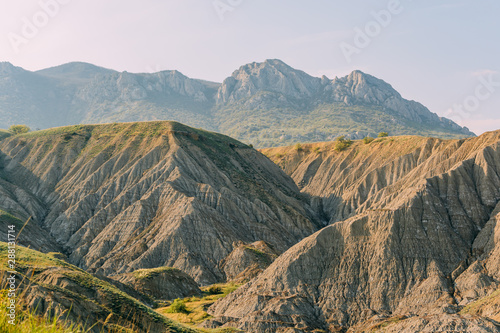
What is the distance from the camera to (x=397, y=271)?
63.4 meters

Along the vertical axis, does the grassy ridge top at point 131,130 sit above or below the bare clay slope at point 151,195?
above

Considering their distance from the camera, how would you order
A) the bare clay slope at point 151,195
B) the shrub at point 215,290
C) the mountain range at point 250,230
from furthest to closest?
1. the bare clay slope at point 151,195
2. the shrub at point 215,290
3. the mountain range at point 250,230

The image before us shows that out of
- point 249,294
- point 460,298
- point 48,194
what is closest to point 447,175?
point 460,298

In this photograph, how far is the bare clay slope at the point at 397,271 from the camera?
56.3 meters

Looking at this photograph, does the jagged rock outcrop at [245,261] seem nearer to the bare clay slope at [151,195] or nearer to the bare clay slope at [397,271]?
the bare clay slope at [151,195]

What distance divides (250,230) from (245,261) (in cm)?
2070

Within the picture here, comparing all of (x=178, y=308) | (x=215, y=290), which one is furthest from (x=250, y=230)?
(x=178, y=308)

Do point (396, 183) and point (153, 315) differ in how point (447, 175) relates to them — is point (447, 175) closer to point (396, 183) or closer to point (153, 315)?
point (396, 183)

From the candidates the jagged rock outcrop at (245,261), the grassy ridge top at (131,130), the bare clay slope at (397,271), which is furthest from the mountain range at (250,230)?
the grassy ridge top at (131,130)

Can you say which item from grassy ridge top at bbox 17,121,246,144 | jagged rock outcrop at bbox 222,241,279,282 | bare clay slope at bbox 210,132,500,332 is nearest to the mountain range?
bare clay slope at bbox 210,132,500,332

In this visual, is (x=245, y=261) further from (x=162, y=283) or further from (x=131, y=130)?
(x=131, y=130)

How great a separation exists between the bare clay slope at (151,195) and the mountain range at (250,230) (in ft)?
1.29

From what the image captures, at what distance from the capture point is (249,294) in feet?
208

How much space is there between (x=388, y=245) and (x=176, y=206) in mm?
51496
